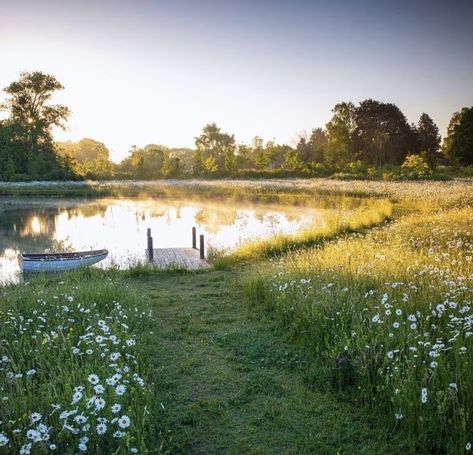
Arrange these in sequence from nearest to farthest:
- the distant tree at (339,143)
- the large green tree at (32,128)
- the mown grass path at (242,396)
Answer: the mown grass path at (242,396) < the large green tree at (32,128) < the distant tree at (339,143)

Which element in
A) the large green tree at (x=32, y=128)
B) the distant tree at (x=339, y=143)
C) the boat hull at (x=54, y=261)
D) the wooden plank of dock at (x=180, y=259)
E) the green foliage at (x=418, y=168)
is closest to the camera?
the wooden plank of dock at (x=180, y=259)

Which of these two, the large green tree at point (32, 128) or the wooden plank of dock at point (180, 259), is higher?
the large green tree at point (32, 128)

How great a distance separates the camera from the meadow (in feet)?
14.0

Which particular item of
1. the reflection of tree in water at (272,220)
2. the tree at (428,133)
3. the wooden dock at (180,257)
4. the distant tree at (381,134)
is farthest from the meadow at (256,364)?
the tree at (428,133)

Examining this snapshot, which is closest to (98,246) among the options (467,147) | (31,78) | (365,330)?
(365,330)

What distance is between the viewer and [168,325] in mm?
8180

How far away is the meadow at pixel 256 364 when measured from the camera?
14.0 ft

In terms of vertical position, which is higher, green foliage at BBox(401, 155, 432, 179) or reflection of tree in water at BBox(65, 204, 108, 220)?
green foliage at BBox(401, 155, 432, 179)

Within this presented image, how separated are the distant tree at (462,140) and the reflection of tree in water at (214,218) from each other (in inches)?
1778

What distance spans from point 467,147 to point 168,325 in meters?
64.0

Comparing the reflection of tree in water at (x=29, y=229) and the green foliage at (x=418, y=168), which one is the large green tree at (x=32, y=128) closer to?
the reflection of tree in water at (x=29, y=229)

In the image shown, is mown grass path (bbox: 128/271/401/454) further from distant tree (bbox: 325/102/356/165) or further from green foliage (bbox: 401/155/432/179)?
distant tree (bbox: 325/102/356/165)

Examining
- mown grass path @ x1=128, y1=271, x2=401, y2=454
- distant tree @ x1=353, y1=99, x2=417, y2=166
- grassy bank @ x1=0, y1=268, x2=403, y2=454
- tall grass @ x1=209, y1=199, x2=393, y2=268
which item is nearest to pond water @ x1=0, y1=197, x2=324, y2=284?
tall grass @ x1=209, y1=199, x2=393, y2=268

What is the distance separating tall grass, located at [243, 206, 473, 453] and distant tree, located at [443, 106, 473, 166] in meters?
57.2
